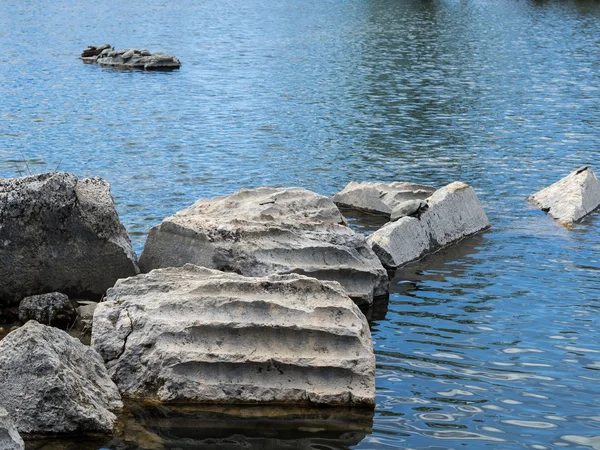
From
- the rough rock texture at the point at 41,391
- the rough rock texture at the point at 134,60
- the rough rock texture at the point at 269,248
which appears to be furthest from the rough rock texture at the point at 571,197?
the rough rock texture at the point at 134,60

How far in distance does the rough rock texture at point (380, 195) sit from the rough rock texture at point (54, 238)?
21.1ft

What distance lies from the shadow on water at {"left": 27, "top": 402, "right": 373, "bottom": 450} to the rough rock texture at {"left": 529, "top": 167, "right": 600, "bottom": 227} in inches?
331

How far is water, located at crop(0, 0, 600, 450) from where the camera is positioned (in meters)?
9.45

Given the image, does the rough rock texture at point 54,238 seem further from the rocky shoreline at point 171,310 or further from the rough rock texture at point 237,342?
the rough rock texture at point 237,342

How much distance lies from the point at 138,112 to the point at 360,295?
17706 millimetres

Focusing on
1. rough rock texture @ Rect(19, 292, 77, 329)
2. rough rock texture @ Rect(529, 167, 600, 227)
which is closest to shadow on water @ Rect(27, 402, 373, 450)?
rough rock texture @ Rect(19, 292, 77, 329)

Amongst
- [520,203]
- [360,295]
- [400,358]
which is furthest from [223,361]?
[520,203]

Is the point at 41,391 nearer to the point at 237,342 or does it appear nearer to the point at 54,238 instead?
the point at 237,342

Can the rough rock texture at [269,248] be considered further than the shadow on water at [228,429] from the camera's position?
Yes

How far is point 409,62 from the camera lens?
134ft

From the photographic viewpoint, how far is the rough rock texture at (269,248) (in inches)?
452

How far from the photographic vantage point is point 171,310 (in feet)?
31.4

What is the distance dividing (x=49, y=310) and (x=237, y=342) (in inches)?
98.6

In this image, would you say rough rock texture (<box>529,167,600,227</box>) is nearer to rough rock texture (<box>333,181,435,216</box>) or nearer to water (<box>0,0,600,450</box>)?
water (<box>0,0,600,450</box>)
